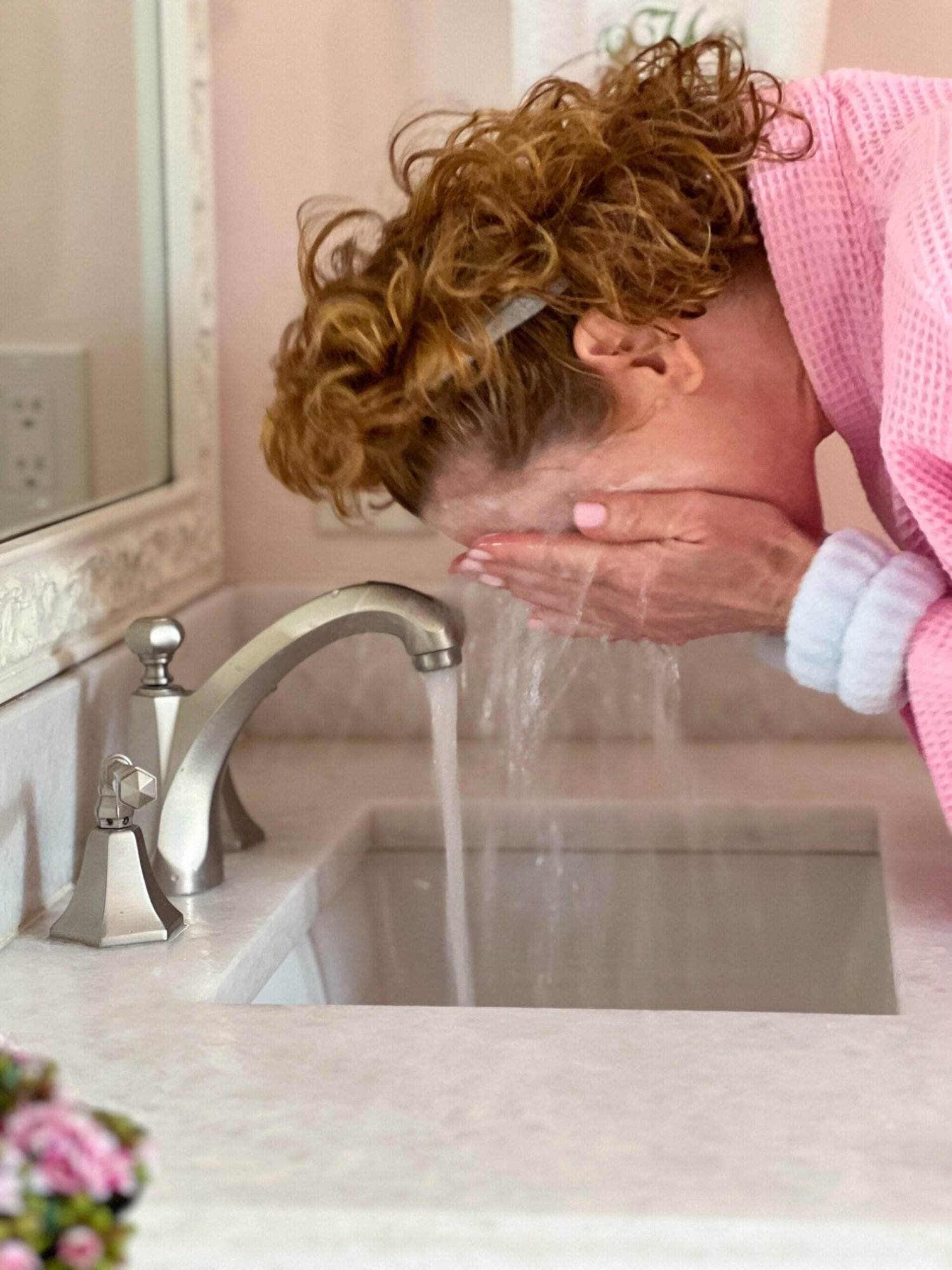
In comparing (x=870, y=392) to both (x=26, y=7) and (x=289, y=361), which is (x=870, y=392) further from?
(x=26, y=7)

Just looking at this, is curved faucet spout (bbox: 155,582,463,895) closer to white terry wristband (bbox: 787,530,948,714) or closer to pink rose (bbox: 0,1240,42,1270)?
white terry wristband (bbox: 787,530,948,714)

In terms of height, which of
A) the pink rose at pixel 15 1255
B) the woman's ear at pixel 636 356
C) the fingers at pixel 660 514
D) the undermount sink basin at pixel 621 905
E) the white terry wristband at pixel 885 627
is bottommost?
the undermount sink basin at pixel 621 905

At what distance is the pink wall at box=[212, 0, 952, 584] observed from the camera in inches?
48.9

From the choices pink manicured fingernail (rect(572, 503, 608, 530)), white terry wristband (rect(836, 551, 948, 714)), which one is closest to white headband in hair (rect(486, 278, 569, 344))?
pink manicured fingernail (rect(572, 503, 608, 530))

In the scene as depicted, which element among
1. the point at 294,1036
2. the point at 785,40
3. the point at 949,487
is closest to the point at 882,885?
the point at 949,487

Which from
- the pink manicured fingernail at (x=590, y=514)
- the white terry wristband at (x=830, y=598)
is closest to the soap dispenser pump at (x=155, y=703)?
the pink manicured fingernail at (x=590, y=514)

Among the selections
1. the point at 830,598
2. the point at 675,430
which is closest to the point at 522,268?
the point at 675,430

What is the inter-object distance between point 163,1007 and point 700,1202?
314 mm

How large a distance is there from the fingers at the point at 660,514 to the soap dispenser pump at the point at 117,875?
1.01 feet

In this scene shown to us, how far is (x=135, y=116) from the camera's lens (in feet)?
3.99

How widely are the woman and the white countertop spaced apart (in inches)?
8.6

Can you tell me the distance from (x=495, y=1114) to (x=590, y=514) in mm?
397

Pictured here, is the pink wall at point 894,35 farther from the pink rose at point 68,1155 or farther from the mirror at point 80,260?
the pink rose at point 68,1155

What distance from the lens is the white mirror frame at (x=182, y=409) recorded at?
1.08 m
